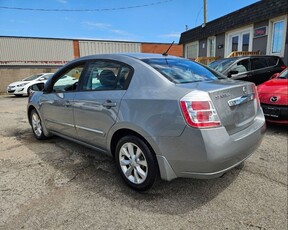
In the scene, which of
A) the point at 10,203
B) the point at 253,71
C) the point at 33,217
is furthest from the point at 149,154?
the point at 253,71

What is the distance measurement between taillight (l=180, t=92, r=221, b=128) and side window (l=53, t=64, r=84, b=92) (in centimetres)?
187

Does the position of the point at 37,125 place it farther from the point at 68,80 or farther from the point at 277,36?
the point at 277,36

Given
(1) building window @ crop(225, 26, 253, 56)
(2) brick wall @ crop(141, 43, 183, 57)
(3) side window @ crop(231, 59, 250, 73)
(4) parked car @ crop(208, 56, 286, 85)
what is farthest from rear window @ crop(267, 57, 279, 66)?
(2) brick wall @ crop(141, 43, 183, 57)

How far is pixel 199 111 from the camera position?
220 centimetres

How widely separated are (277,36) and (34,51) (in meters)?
18.2

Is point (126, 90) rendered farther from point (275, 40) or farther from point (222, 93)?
point (275, 40)

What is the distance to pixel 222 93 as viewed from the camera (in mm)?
2375

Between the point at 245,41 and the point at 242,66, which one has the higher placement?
the point at 245,41

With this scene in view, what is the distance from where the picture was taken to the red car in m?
4.67

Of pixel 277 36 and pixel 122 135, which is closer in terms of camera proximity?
pixel 122 135

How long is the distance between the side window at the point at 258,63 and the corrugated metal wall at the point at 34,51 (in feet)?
58.2

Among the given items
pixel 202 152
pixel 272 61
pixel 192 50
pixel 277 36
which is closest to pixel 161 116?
pixel 202 152

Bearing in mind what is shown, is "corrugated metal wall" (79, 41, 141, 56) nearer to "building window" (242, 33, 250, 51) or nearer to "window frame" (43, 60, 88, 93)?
"building window" (242, 33, 250, 51)

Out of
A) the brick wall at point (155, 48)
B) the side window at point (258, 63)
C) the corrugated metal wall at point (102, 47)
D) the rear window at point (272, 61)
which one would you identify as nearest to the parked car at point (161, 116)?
the side window at point (258, 63)
